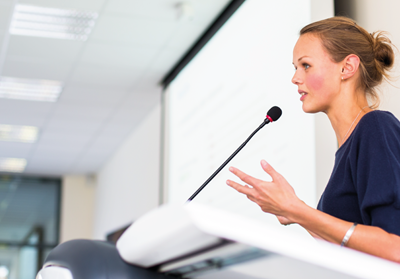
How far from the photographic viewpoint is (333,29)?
1.12m

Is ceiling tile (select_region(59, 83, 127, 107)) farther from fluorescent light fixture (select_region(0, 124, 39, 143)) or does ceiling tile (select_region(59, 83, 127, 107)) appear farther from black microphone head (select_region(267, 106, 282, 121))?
black microphone head (select_region(267, 106, 282, 121))

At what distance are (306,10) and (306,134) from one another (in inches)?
23.5

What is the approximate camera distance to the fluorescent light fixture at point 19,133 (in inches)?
215

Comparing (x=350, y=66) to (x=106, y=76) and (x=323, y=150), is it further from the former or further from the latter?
(x=106, y=76)

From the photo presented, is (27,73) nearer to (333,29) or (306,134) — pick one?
(306,134)

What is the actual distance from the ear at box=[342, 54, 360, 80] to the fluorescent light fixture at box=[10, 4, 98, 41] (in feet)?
8.47

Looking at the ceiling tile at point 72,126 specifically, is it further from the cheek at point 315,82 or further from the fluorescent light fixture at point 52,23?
the cheek at point 315,82

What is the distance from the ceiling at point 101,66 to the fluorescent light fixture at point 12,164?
35 centimetres

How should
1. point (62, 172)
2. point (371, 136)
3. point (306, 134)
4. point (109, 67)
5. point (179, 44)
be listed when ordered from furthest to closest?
1. point (62, 172)
2. point (109, 67)
3. point (179, 44)
4. point (306, 134)
5. point (371, 136)

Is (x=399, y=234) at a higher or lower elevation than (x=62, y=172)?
lower

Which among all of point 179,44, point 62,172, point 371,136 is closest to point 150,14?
point 179,44

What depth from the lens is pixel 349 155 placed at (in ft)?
2.88

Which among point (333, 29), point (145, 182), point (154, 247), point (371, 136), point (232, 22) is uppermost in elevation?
point (232, 22)

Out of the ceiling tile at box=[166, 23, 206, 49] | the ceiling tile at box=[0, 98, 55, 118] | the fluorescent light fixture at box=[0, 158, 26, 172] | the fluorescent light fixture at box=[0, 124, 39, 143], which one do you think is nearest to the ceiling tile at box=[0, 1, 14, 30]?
the ceiling tile at box=[166, 23, 206, 49]
